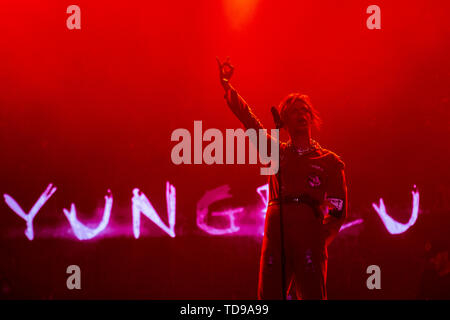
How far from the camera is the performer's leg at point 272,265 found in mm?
2486

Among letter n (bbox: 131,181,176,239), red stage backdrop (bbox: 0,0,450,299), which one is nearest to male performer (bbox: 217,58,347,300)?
red stage backdrop (bbox: 0,0,450,299)

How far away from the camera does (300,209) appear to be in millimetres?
2570

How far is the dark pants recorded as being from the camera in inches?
98.1

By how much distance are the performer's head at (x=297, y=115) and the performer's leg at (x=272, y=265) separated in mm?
529

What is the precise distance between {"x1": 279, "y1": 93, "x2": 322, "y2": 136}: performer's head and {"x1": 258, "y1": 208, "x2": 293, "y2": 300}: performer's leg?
529 mm

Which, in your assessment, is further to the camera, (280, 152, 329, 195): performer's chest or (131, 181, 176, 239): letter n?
(131, 181, 176, 239): letter n

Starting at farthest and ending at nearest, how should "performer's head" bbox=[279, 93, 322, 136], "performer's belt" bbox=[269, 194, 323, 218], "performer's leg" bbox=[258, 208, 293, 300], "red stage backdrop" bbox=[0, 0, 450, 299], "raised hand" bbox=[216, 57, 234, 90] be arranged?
"red stage backdrop" bbox=[0, 0, 450, 299], "raised hand" bbox=[216, 57, 234, 90], "performer's head" bbox=[279, 93, 322, 136], "performer's belt" bbox=[269, 194, 323, 218], "performer's leg" bbox=[258, 208, 293, 300]

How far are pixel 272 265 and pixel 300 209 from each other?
1.17ft

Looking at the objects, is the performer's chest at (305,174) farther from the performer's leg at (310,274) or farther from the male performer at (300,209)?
the performer's leg at (310,274)

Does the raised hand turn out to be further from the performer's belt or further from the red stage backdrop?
the red stage backdrop

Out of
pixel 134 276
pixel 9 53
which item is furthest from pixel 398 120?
pixel 9 53

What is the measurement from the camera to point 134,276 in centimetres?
373

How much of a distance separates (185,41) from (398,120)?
1955mm

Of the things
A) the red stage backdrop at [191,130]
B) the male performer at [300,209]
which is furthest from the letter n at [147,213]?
the male performer at [300,209]
